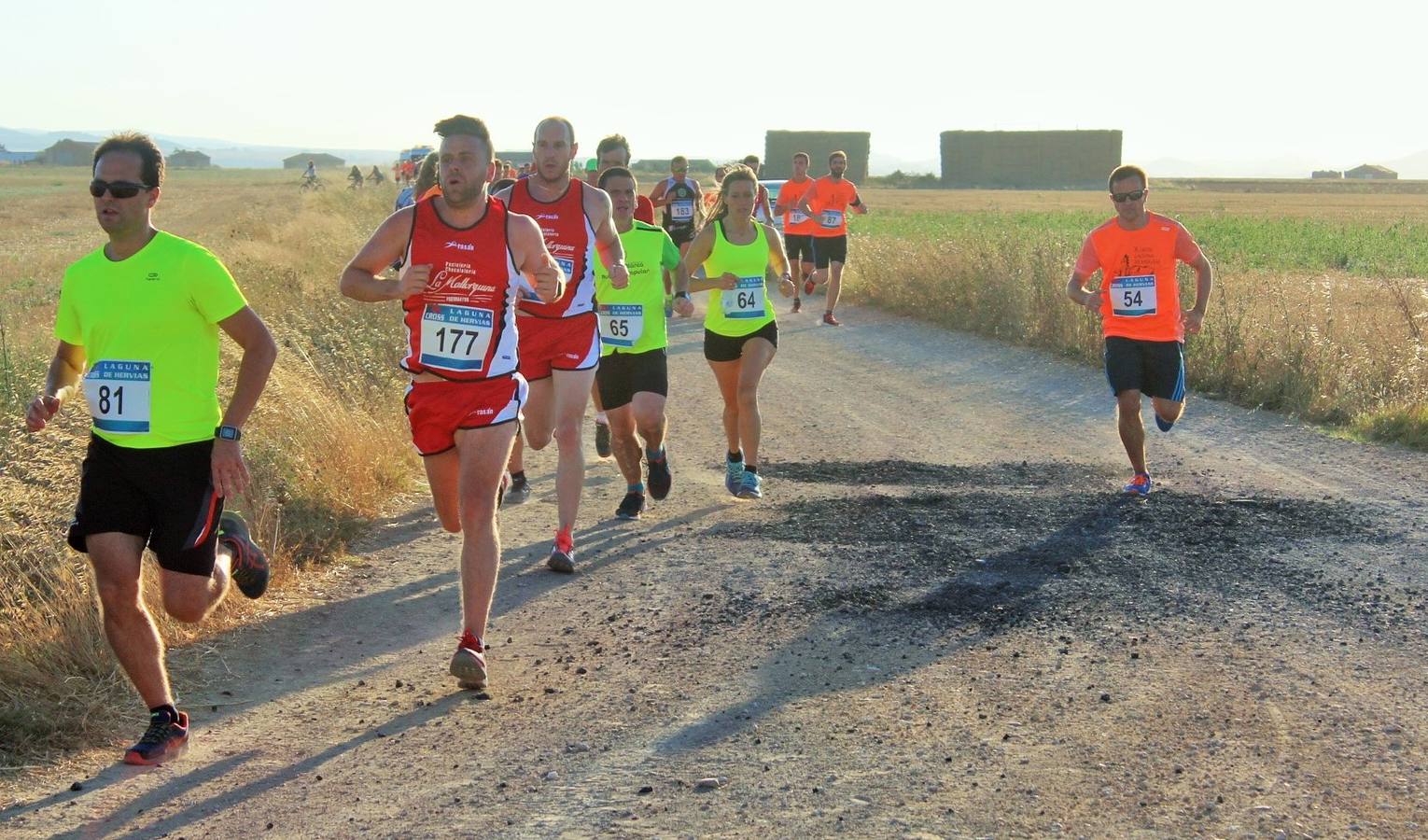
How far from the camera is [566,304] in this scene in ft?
24.0

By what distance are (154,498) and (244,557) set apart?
638mm

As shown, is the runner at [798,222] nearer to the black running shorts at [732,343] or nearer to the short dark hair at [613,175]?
Result: the black running shorts at [732,343]

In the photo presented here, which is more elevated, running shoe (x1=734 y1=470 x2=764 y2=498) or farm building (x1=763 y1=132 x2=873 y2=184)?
farm building (x1=763 y1=132 x2=873 y2=184)

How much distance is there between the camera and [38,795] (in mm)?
4488

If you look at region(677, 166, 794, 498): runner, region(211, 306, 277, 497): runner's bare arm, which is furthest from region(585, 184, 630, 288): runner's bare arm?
region(211, 306, 277, 497): runner's bare arm

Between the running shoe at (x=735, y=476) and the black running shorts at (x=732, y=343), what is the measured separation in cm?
66

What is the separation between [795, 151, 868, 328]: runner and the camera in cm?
1791

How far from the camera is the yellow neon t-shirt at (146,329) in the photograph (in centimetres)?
468

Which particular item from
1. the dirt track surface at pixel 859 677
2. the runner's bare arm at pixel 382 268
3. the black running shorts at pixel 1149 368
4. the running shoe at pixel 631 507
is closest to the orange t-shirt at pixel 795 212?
the dirt track surface at pixel 859 677

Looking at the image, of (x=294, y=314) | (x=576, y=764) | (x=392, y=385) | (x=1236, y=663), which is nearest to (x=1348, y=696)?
(x=1236, y=663)

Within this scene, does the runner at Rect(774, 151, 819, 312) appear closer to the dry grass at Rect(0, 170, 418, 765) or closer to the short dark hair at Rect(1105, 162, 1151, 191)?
the dry grass at Rect(0, 170, 418, 765)

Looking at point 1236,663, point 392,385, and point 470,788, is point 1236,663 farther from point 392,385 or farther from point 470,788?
point 392,385

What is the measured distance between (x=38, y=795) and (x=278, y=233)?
27.9 m

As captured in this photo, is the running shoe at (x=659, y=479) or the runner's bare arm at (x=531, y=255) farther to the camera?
the running shoe at (x=659, y=479)
